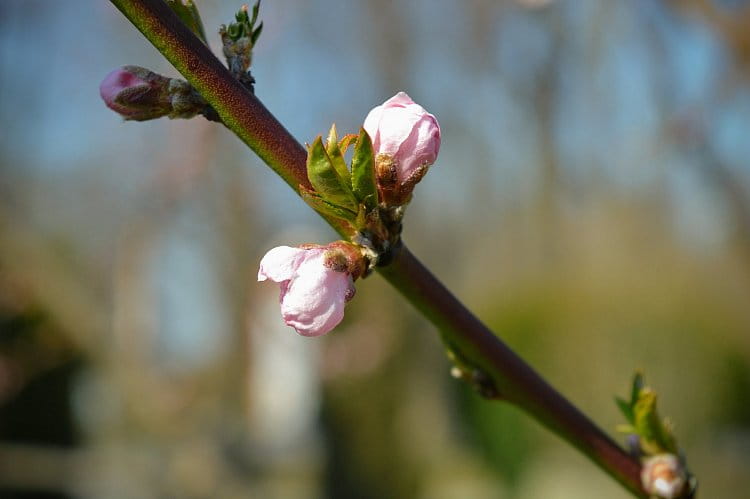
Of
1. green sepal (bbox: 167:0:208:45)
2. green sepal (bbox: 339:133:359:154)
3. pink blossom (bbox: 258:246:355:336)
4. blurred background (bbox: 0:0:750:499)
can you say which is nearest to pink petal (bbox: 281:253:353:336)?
pink blossom (bbox: 258:246:355:336)

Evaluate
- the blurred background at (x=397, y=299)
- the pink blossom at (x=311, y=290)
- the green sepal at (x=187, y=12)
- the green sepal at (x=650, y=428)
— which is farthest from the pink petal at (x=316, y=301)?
the blurred background at (x=397, y=299)

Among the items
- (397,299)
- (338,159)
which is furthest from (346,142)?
(397,299)

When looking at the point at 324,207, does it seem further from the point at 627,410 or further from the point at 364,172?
the point at 627,410

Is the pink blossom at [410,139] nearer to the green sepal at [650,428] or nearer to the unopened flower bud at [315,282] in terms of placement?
the unopened flower bud at [315,282]

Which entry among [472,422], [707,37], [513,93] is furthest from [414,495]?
[707,37]

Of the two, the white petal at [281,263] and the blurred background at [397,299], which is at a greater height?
the blurred background at [397,299]
